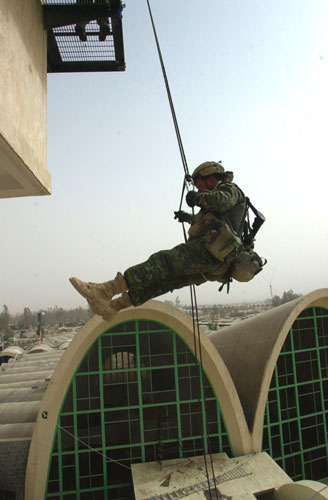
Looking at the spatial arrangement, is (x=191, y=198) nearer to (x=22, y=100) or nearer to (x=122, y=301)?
(x=122, y=301)

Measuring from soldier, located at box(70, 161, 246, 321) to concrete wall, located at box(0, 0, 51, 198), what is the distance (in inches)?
69.7

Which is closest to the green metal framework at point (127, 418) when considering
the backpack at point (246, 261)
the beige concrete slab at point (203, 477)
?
the beige concrete slab at point (203, 477)

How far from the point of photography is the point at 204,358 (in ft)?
40.9

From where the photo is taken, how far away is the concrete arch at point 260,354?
42.4 feet

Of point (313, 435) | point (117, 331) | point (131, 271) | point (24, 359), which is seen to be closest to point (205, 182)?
point (131, 271)

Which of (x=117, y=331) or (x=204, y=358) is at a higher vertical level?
(x=117, y=331)

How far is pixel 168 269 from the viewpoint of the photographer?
4723 millimetres

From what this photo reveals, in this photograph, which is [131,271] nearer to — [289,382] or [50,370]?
[289,382]

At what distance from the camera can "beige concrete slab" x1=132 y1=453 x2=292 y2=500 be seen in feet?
32.2

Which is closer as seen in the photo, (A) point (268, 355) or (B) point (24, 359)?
(A) point (268, 355)

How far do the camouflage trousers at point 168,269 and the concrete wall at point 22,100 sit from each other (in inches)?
80.6

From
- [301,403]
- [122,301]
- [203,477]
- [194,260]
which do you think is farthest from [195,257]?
[301,403]

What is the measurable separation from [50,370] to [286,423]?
14685 mm

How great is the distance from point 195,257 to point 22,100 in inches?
124
